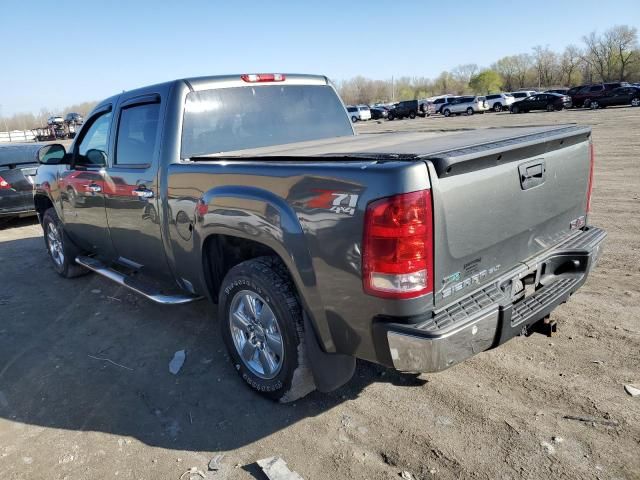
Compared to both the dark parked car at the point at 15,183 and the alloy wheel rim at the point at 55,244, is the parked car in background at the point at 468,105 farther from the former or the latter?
the alloy wheel rim at the point at 55,244

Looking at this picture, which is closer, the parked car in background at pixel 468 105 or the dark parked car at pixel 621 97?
the dark parked car at pixel 621 97

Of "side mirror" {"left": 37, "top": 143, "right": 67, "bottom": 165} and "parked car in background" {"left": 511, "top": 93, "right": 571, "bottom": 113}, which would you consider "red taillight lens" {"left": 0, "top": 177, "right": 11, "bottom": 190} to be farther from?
"parked car in background" {"left": 511, "top": 93, "right": 571, "bottom": 113}

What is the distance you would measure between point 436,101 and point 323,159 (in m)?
49.4

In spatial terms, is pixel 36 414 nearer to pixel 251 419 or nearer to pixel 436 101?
pixel 251 419

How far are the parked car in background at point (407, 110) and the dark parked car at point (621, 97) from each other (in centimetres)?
1581

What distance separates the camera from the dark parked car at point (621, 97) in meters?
34.0

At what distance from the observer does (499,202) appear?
2584mm

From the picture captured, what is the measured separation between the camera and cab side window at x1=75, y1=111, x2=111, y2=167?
4.63 m

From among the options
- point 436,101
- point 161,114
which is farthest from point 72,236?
point 436,101

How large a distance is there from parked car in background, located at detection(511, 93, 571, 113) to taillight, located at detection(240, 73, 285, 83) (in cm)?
3712

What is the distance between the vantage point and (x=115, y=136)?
4449 mm

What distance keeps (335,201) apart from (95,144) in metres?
3.45

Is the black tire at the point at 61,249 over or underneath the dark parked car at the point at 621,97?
underneath

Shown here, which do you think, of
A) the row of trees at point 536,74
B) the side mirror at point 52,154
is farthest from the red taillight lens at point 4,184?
the row of trees at point 536,74
